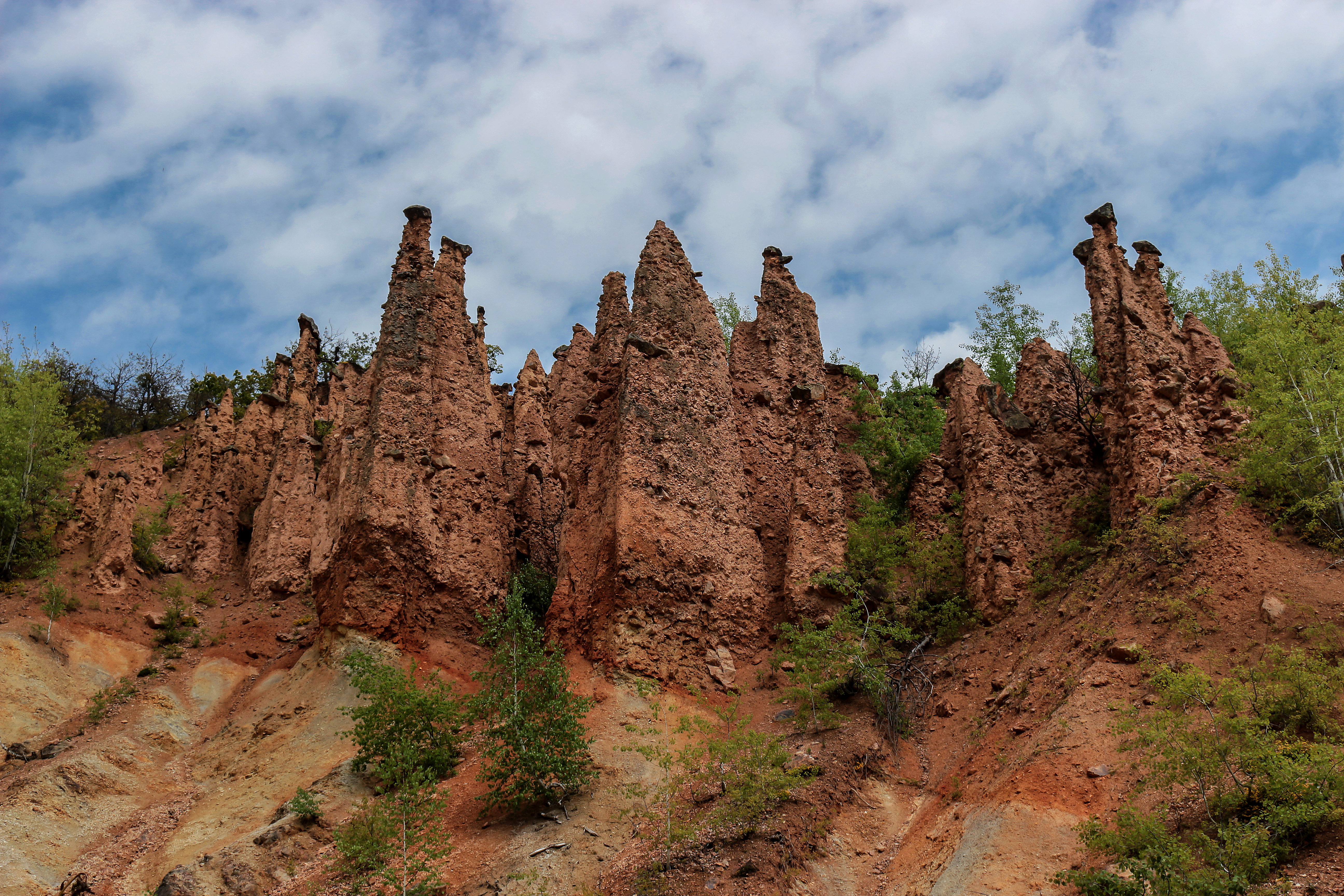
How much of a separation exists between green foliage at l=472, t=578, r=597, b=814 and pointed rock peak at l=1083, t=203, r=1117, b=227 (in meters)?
13.9

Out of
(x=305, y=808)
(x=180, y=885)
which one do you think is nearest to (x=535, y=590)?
(x=305, y=808)

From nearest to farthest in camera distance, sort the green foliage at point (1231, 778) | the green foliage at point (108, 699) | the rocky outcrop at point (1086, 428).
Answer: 1. the green foliage at point (1231, 778)
2. the rocky outcrop at point (1086, 428)
3. the green foliage at point (108, 699)

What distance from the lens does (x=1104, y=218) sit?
19875mm

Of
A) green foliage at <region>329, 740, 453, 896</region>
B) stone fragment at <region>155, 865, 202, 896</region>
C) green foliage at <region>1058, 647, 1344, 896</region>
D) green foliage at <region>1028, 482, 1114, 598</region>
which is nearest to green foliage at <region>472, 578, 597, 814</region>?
green foliage at <region>329, 740, 453, 896</region>

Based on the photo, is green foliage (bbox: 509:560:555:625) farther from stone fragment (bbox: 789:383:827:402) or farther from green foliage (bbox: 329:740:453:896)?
green foliage (bbox: 329:740:453:896)

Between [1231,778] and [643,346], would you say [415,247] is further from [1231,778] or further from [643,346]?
[1231,778]

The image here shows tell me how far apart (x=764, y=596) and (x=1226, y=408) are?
356 inches

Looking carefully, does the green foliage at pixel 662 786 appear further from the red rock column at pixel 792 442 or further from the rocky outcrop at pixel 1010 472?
the rocky outcrop at pixel 1010 472

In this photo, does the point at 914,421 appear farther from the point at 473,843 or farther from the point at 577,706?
the point at 473,843

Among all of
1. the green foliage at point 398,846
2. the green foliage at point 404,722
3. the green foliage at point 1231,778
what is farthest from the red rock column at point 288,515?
the green foliage at point 1231,778

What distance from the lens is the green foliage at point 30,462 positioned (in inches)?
963

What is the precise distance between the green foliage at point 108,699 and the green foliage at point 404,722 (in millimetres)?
6915

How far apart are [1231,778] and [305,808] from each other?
41.4 feet

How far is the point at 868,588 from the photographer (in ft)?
60.7
